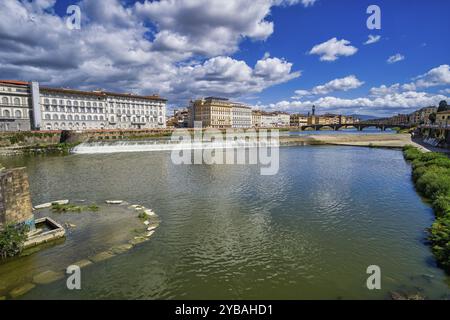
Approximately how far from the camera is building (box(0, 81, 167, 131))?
77750 millimetres

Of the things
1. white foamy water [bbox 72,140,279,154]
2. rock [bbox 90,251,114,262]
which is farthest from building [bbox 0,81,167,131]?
rock [bbox 90,251,114,262]

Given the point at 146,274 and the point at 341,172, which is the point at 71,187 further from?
the point at 341,172

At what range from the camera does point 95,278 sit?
8867 millimetres

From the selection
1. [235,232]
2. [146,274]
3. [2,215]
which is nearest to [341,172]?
[235,232]

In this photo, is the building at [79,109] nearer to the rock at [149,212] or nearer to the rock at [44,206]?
the rock at [44,206]

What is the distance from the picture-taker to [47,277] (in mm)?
8945

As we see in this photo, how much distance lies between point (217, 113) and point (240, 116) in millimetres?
22566

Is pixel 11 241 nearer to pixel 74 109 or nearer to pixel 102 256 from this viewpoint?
pixel 102 256

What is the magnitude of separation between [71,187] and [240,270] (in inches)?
752

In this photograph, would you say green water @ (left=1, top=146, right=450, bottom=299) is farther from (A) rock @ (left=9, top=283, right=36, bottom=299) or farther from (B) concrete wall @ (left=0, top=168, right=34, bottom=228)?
(B) concrete wall @ (left=0, top=168, right=34, bottom=228)

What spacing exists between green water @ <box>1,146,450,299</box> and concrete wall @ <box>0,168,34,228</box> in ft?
13.0

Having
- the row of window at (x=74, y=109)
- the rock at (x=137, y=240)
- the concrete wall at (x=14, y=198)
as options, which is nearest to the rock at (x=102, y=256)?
the rock at (x=137, y=240)

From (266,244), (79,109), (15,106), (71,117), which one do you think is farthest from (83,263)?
(79,109)

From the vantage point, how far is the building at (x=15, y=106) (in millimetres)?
73088
